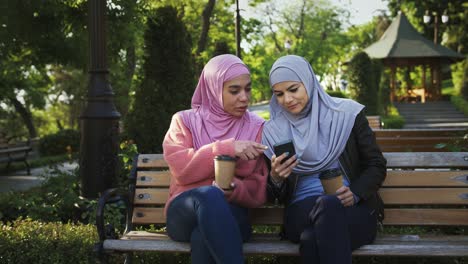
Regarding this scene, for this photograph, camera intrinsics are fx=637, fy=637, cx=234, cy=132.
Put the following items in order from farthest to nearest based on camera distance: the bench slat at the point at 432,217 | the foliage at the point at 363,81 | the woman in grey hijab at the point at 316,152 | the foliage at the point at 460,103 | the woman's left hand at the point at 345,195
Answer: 1. the foliage at the point at 460,103
2. the foliage at the point at 363,81
3. the bench slat at the point at 432,217
4. the woman in grey hijab at the point at 316,152
5. the woman's left hand at the point at 345,195

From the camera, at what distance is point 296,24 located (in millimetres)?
49500

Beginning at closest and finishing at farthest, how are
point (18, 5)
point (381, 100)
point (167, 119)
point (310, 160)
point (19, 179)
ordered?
point (310, 160) < point (167, 119) < point (18, 5) < point (19, 179) < point (381, 100)

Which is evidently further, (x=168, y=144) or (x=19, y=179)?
(x=19, y=179)

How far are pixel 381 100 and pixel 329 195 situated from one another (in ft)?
91.5

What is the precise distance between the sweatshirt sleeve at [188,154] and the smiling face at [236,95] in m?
0.28

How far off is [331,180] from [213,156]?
71 cm

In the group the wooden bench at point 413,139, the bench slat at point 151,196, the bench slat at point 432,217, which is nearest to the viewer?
the bench slat at point 432,217

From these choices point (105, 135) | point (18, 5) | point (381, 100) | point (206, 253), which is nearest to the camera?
point (206, 253)

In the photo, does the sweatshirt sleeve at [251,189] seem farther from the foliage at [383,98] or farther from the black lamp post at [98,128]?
the foliage at [383,98]

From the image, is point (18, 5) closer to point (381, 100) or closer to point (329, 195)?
point (329, 195)

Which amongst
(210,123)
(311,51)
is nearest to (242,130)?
(210,123)

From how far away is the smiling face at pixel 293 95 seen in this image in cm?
373

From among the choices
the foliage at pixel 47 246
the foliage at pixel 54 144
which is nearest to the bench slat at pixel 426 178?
the foliage at pixel 47 246

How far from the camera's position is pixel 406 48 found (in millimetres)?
36688
